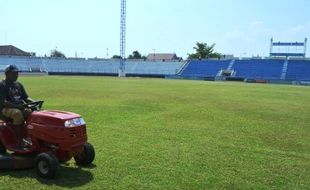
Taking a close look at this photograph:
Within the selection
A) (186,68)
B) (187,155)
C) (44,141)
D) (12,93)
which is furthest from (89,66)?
(44,141)

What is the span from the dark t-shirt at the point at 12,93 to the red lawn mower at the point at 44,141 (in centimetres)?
34

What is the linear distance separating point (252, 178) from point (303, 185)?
32.0 inches

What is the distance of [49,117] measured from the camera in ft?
21.8

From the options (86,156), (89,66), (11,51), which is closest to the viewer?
(86,156)

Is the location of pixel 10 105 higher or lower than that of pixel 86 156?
higher

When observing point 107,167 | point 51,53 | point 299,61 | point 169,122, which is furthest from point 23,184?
point 51,53

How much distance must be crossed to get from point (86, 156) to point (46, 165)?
957mm

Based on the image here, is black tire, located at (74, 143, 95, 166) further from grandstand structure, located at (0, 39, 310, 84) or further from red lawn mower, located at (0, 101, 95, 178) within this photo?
grandstand structure, located at (0, 39, 310, 84)

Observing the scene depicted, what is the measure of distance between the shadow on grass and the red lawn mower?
0.10m

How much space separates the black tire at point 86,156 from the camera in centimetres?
736

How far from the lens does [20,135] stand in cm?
709

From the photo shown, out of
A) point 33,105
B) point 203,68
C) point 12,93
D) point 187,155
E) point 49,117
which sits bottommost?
point 187,155

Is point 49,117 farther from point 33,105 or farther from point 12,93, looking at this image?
point 12,93

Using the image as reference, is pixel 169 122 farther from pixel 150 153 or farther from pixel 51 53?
pixel 51 53
